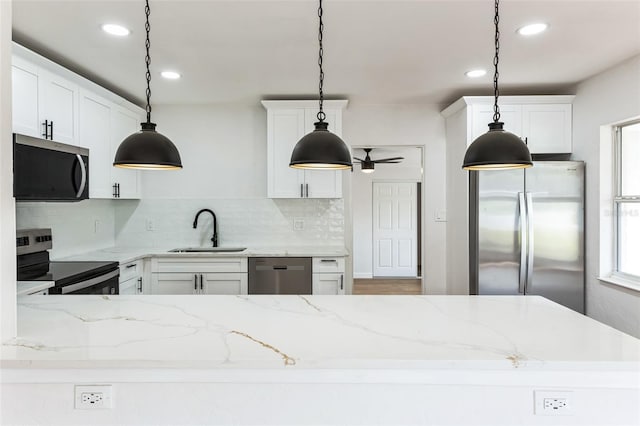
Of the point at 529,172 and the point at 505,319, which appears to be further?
the point at 529,172

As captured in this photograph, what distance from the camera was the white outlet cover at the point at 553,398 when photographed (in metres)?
1.22

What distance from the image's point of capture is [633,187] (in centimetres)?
316

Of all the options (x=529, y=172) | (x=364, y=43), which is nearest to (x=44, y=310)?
(x=364, y=43)

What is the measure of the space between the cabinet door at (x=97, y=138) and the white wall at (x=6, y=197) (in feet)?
6.26

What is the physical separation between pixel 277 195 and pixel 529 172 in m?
2.32

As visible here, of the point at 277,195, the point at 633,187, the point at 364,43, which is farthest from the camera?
the point at 277,195

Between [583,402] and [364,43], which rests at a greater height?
[364,43]

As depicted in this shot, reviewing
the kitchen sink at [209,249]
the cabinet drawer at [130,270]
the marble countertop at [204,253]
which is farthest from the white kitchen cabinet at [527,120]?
the cabinet drawer at [130,270]

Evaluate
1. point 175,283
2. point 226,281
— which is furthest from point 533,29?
point 175,283

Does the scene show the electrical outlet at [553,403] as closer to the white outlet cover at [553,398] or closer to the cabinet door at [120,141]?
the white outlet cover at [553,398]

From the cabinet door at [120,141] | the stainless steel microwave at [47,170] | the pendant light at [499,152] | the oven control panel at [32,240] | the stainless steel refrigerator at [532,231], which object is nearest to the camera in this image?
the pendant light at [499,152]

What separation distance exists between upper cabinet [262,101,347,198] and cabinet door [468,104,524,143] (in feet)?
4.13

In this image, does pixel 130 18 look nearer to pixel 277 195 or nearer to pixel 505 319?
pixel 277 195

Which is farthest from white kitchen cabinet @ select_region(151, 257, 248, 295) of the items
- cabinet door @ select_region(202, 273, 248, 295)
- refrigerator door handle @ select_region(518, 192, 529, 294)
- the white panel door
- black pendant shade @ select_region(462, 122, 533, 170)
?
the white panel door
